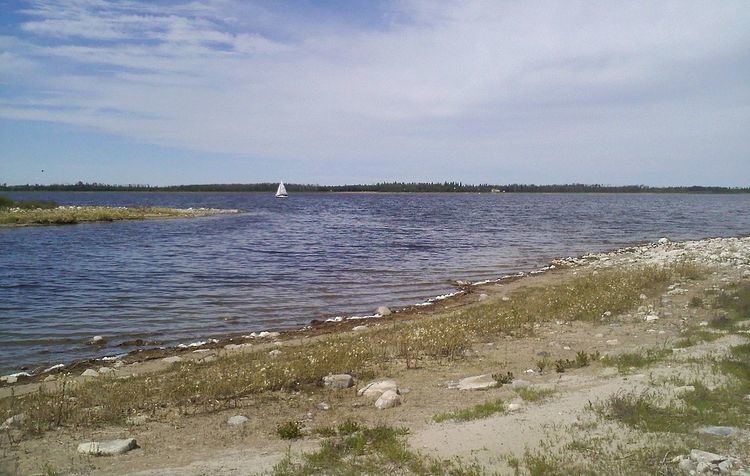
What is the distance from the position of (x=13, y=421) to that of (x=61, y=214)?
204 feet

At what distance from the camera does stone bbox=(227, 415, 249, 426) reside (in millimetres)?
7996

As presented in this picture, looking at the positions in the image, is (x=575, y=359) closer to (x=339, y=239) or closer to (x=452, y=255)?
(x=452, y=255)

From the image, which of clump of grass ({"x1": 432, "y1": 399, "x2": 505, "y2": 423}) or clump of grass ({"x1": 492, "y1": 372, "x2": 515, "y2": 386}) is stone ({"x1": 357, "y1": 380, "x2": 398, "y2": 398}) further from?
clump of grass ({"x1": 492, "y1": 372, "x2": 515, "y2": 386})

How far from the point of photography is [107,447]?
6.84 metres

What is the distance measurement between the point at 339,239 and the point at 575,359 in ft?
120

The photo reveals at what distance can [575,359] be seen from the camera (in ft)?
35.6

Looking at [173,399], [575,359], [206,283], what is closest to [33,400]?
[173,399]

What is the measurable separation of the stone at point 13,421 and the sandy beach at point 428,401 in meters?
0.03

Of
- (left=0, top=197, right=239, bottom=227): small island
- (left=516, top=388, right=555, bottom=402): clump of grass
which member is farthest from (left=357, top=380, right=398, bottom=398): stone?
(left=0, top=197, right=239, bottom=227): small island

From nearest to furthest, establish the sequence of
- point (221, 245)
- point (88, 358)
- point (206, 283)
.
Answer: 1. point (88, 358)
2. point (206, 283)
3. point (221, 245)

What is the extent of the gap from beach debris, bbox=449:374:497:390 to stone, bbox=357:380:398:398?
3.85ft

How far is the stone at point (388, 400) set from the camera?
28.3 feet

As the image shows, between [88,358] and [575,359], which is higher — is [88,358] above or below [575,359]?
below

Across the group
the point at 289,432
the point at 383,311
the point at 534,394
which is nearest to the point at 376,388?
the point at 289,432
